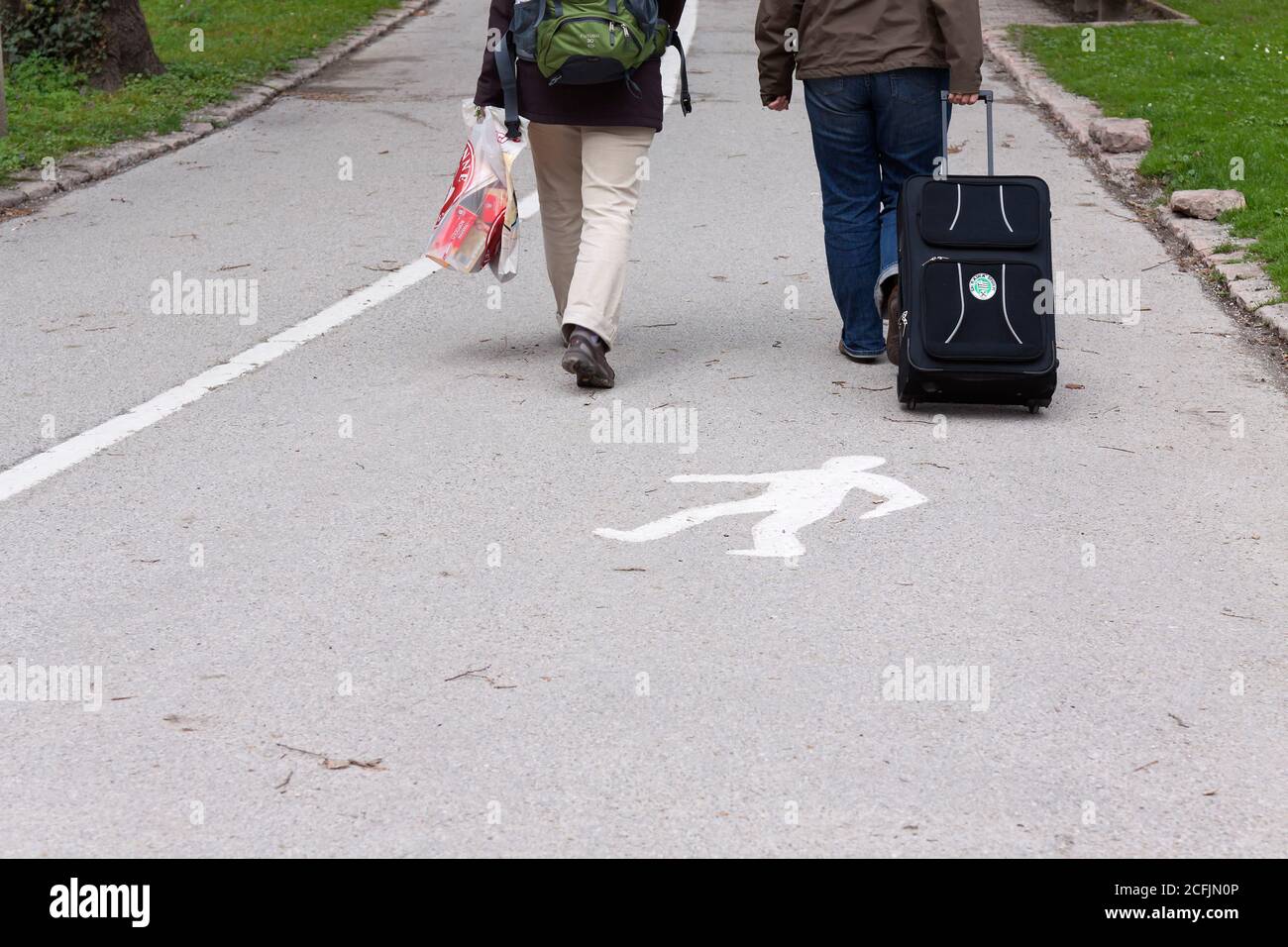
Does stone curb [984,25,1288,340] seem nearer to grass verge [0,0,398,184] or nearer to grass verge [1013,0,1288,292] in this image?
grass verge [1013,0,1288,292]

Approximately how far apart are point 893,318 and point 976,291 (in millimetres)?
566

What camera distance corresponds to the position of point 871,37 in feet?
21.0

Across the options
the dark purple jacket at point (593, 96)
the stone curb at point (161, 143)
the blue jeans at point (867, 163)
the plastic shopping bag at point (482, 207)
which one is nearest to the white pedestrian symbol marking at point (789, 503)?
the blue jeans at point (867, 163)

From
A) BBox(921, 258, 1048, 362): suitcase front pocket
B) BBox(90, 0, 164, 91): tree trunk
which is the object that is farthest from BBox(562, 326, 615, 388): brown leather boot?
BBox(90, 0, 164, 91): tree trunk

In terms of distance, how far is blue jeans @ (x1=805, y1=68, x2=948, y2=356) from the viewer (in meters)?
6.48

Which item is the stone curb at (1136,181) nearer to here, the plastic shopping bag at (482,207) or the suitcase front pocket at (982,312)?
the suitcase front pocket at (982,312)

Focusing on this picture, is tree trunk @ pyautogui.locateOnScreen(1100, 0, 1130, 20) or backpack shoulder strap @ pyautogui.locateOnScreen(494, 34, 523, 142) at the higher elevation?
backpack shoulder strap @ pyautogui.locateOnScreen(494, 34, 523, 142)

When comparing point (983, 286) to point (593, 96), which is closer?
point (983, 286)

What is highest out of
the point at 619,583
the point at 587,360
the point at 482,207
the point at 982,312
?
the point at 482,207

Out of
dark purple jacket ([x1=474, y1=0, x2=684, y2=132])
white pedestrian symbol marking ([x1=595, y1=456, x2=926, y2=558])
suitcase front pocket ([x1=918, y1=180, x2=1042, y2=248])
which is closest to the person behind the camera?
Answer: white pedestrian symbol marking ([x1=595, y1=456, x2=926, y2=558])

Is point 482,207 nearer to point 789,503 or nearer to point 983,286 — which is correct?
point 983,286

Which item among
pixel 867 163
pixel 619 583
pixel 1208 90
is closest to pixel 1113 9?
pixel 1208 90

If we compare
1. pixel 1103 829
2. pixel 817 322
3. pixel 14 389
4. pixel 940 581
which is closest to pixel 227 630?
pixel 940 581

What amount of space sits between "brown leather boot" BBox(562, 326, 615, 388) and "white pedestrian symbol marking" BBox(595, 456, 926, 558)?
101cm
